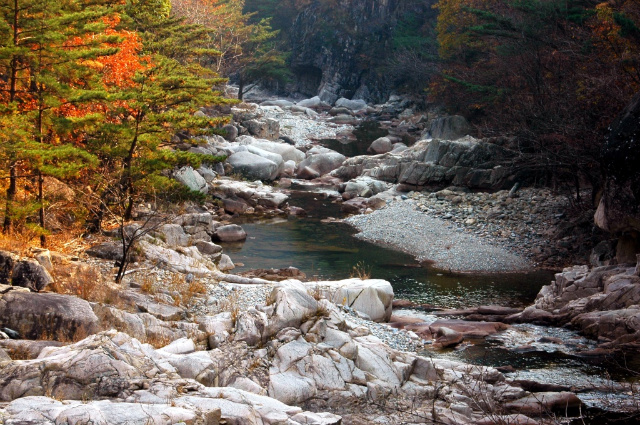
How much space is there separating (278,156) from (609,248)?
20.1 metres

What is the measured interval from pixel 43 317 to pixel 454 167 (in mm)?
24212

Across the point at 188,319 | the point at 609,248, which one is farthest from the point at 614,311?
the point at 188,319

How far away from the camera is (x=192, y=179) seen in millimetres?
26391

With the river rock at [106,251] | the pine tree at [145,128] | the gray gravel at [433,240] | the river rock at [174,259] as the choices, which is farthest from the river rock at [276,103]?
the river rock at [106,251]

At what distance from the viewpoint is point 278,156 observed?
115 feet

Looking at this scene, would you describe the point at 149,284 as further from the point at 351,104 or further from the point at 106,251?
the point at 351,104

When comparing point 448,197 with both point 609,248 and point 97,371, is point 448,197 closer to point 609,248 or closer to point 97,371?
point 609,248

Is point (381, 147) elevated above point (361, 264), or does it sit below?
above

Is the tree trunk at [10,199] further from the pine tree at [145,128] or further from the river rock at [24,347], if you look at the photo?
the river rock at [24,347]

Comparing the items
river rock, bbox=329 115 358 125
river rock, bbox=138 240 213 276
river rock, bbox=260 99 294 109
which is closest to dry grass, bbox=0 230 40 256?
river rock, bbox=138 240 213 276

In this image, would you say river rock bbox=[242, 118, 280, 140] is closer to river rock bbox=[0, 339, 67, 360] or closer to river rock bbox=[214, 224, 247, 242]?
river rock bbox=[214, 224, 247, 242]

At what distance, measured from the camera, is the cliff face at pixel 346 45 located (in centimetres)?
6681

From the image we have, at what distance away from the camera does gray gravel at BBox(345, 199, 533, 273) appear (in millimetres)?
21141

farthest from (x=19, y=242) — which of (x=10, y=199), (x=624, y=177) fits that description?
(x=624, y=177)
